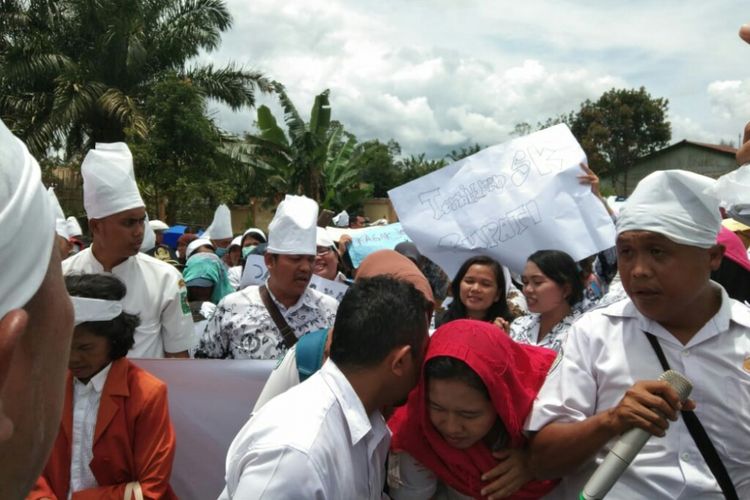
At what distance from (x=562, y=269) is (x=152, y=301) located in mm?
2212

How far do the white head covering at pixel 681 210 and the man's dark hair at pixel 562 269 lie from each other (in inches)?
59.4

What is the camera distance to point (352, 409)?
1.84 meters

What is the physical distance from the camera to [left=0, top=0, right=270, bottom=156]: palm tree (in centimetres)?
1956

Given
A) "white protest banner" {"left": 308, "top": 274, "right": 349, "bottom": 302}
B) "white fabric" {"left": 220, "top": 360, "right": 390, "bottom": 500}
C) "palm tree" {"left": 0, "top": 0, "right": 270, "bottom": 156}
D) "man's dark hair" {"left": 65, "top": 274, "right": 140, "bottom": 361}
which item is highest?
"palm tree" {"left": 0, "top": 0, "right": 270, "bottom": 156}

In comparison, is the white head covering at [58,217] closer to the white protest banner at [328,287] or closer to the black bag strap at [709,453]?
the white protest banner at [328,287]

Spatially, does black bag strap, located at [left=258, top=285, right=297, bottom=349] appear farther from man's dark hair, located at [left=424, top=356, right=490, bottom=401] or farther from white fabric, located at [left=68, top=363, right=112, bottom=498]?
man's dark hair, located at [left=424, top=356, right=490, bottom=401]

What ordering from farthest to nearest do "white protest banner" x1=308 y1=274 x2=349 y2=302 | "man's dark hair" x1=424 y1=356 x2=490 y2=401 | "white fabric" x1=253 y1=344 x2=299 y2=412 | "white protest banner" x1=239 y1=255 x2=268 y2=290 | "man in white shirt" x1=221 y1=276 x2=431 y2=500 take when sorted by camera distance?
"white protest banner" x1=239 y1=255 x2=268 y2=290 → "white protest banner" x1=308 y1=274 x2=349 y2=302 → "white fabric" x1=253 y1=344 x2=299 y2=412 → "man's dark hair" x1=424 y1=356 x2=490 y2=401 → "man in white shirt" x1=221 y1=276 x2=431 y2=500

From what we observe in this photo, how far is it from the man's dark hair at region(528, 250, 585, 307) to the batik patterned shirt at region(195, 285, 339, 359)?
48.6 inches

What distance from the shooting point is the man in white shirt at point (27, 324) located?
78cm

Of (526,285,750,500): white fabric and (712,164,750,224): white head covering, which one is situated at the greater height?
(712,164,750,224): white head covering

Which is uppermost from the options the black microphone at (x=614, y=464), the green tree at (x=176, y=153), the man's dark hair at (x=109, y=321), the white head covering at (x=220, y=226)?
the green tree at (x=176, y=153)

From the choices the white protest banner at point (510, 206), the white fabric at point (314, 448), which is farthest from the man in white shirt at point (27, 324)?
the white protest banner at point (510, 206)

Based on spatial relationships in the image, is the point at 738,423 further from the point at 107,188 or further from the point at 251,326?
the point at 107,188

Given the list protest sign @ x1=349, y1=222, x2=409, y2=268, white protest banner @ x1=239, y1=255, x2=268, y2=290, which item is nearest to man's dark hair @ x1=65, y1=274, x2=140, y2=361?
white protest banner @ x1=239, y1=255, x2=268, y2=290
